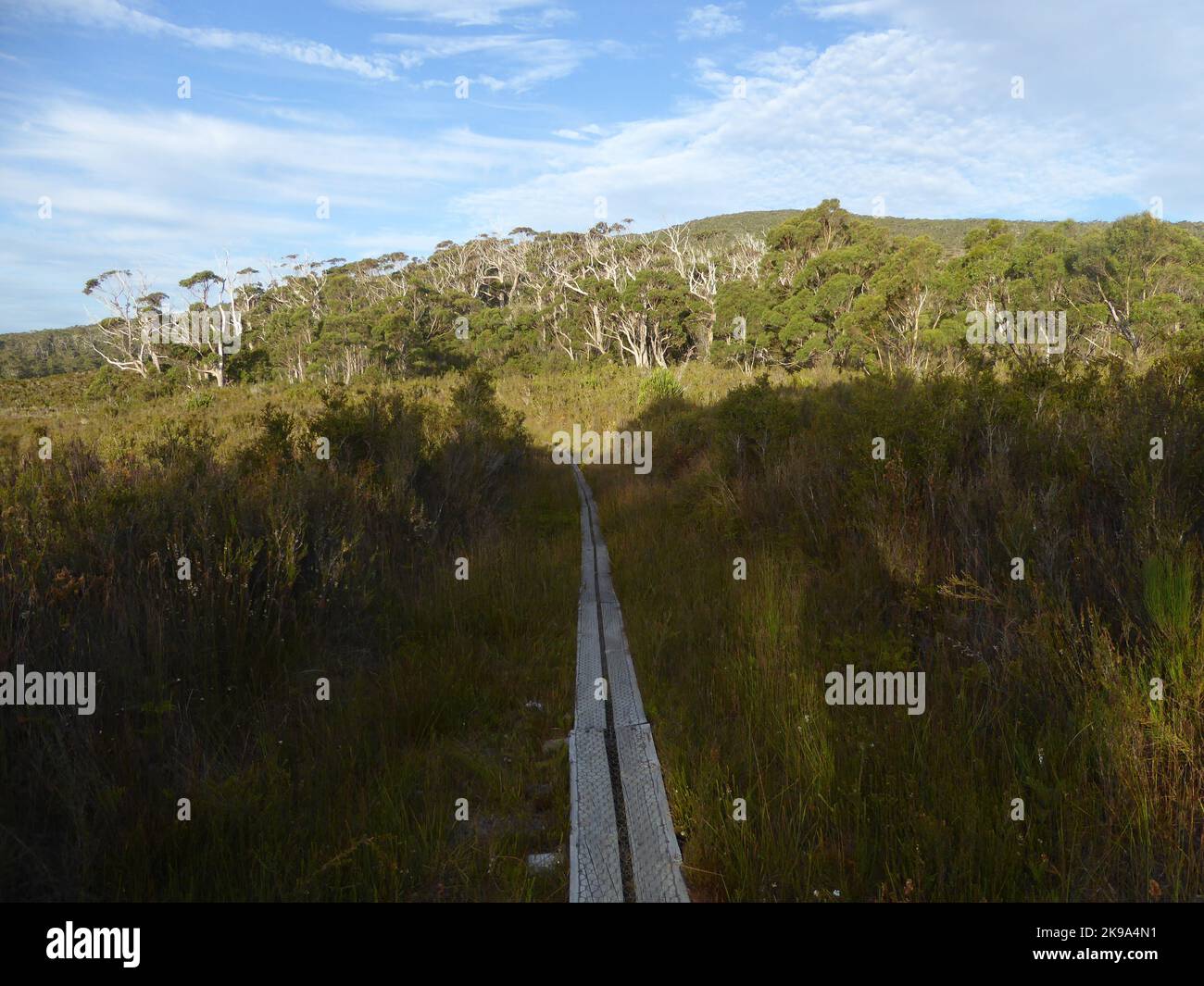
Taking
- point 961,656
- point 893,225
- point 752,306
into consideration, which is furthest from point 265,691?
point 893,225

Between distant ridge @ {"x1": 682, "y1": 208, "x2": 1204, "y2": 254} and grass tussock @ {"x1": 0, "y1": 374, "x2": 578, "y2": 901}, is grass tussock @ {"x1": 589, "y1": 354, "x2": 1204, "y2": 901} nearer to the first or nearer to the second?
grass tussock @ {"x1": 0, "y1": 374, "x2": 578, "y2": 901}

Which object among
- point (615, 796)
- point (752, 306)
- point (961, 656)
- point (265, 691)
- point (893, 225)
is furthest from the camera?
point (893, 225)

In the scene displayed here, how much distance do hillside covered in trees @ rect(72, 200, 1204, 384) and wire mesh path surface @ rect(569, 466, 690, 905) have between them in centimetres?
536

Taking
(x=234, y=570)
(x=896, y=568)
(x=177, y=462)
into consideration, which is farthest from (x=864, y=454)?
(x=177, y=462)

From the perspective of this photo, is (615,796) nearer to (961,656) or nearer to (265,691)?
(961,656)

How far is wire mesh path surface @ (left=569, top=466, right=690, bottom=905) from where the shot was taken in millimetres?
2225

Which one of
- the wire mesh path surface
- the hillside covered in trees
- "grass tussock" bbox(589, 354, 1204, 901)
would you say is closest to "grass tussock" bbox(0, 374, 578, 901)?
the wire mesh path surface

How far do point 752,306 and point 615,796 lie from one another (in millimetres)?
33140

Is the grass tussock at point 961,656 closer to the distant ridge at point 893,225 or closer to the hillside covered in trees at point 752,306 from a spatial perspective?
the hillside covered in trees at point 752,306

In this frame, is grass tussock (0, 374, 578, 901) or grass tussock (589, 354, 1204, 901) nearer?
grass tussock (589, 354, 1204, 901)

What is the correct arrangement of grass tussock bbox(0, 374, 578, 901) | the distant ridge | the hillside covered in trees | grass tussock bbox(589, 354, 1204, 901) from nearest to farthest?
grass tussock bbox(589, 354, 1204, 901) < grass tussock bbox(0, 374, 578, 901) < the hillside covered in trees < the distant ridge

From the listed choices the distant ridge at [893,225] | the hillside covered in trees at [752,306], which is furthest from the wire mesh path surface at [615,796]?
the distant ridge at [893,225]

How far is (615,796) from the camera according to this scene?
2729 millimetres
